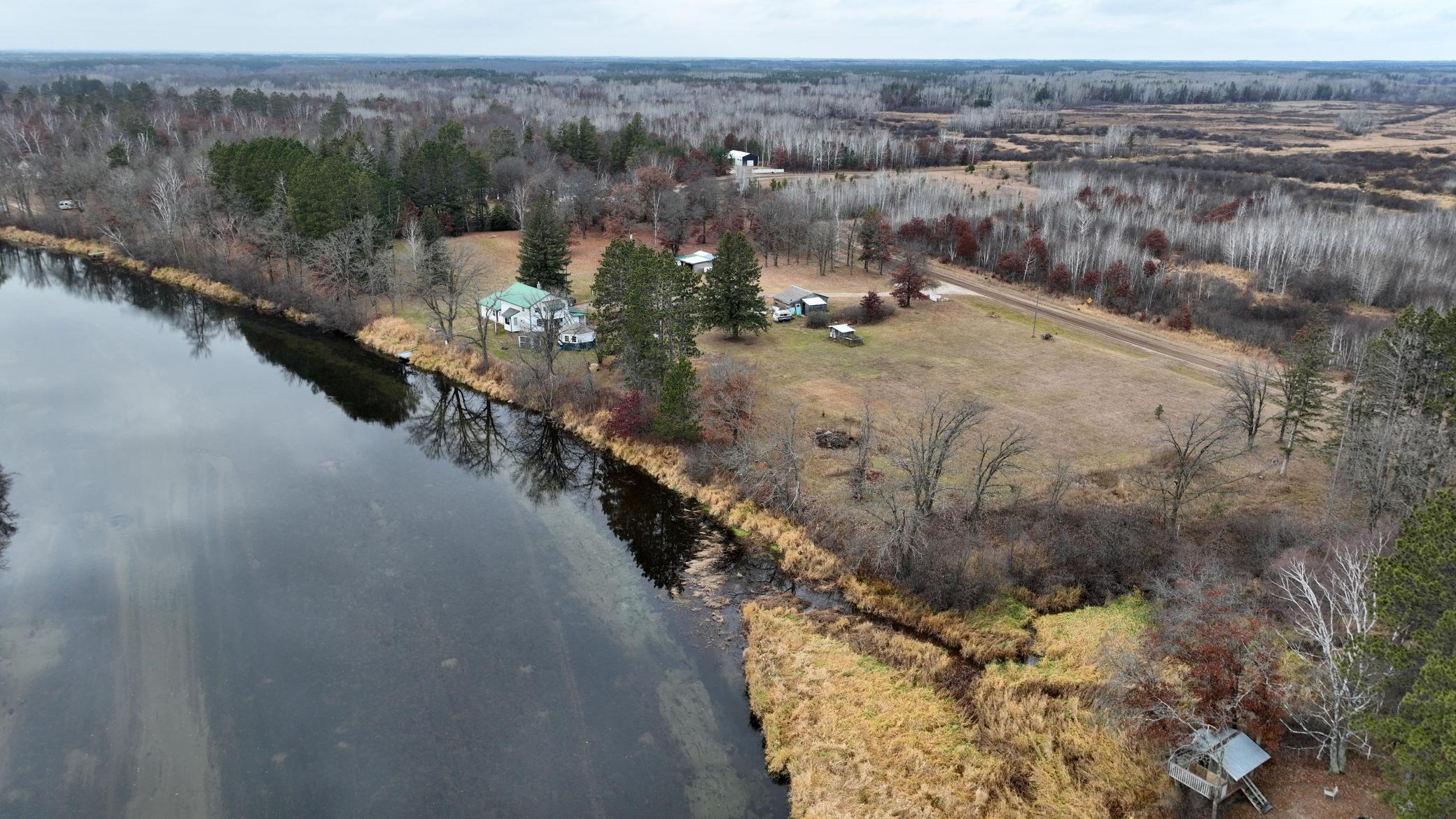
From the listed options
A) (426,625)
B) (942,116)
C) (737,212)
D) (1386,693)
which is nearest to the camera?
(1386,693)

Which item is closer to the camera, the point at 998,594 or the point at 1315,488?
the point at 998,594

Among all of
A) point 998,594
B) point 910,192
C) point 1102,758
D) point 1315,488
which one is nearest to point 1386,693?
point 1102,758

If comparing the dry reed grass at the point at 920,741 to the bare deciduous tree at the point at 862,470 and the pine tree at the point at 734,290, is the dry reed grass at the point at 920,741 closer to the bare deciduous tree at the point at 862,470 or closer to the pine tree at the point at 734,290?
the bare deciduous tree at the point at 862,470

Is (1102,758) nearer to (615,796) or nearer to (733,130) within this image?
(615,796)

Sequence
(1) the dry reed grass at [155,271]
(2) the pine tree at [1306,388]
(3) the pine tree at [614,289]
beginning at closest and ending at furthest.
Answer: (2) the pine tree at [1306,388]
(3) the pine tree at [614,289]
(1) the dry reed grass at [155,271]

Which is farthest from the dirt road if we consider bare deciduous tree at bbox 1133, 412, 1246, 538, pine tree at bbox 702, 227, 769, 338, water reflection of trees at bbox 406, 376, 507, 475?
water reflection of trees at bbox 406, 376, 507, 475

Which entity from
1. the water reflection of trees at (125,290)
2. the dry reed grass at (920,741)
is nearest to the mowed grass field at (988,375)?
the dry reed grass at (920,741)

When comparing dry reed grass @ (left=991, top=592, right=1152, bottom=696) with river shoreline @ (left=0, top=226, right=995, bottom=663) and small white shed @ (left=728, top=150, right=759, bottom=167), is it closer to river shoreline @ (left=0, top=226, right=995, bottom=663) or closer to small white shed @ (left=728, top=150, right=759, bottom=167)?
river shoreline @ (left=0, top=226, right=995, bottom=663)
